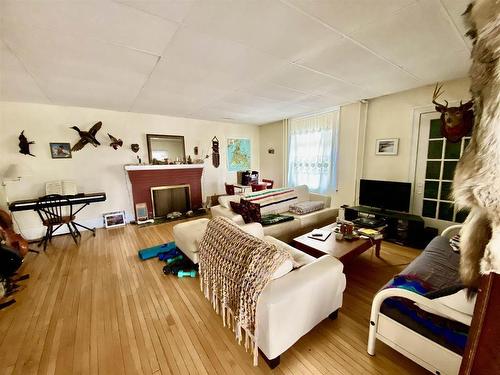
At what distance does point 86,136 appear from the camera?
3717 mm

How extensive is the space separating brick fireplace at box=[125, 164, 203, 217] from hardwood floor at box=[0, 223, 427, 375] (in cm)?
199

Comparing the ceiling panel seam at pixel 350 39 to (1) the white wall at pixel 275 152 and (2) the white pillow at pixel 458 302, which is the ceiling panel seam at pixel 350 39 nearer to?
(2) the white pillow at pixel 458 302

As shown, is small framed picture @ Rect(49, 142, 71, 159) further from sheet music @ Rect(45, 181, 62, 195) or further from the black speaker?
the black speaker

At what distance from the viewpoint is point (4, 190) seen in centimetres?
326

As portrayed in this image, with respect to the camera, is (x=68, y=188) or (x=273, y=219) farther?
(x=68, y=188)

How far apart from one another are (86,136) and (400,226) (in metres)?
5.65

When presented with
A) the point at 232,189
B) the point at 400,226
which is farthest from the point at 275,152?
the point at 400,226

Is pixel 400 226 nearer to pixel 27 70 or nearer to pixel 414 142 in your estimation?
pixel 414 142

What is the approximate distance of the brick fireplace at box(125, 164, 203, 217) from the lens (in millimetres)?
4289

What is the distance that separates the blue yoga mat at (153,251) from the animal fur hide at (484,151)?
3.09 meters

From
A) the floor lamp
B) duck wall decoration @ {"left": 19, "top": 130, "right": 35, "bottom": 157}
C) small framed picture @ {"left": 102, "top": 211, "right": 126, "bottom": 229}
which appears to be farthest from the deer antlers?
the floor lamp

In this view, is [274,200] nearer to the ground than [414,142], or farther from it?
nearer to the ground

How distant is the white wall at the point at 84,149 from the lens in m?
3.31

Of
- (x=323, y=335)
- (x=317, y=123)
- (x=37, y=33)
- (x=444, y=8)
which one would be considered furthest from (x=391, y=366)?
(x=317, y=123)
